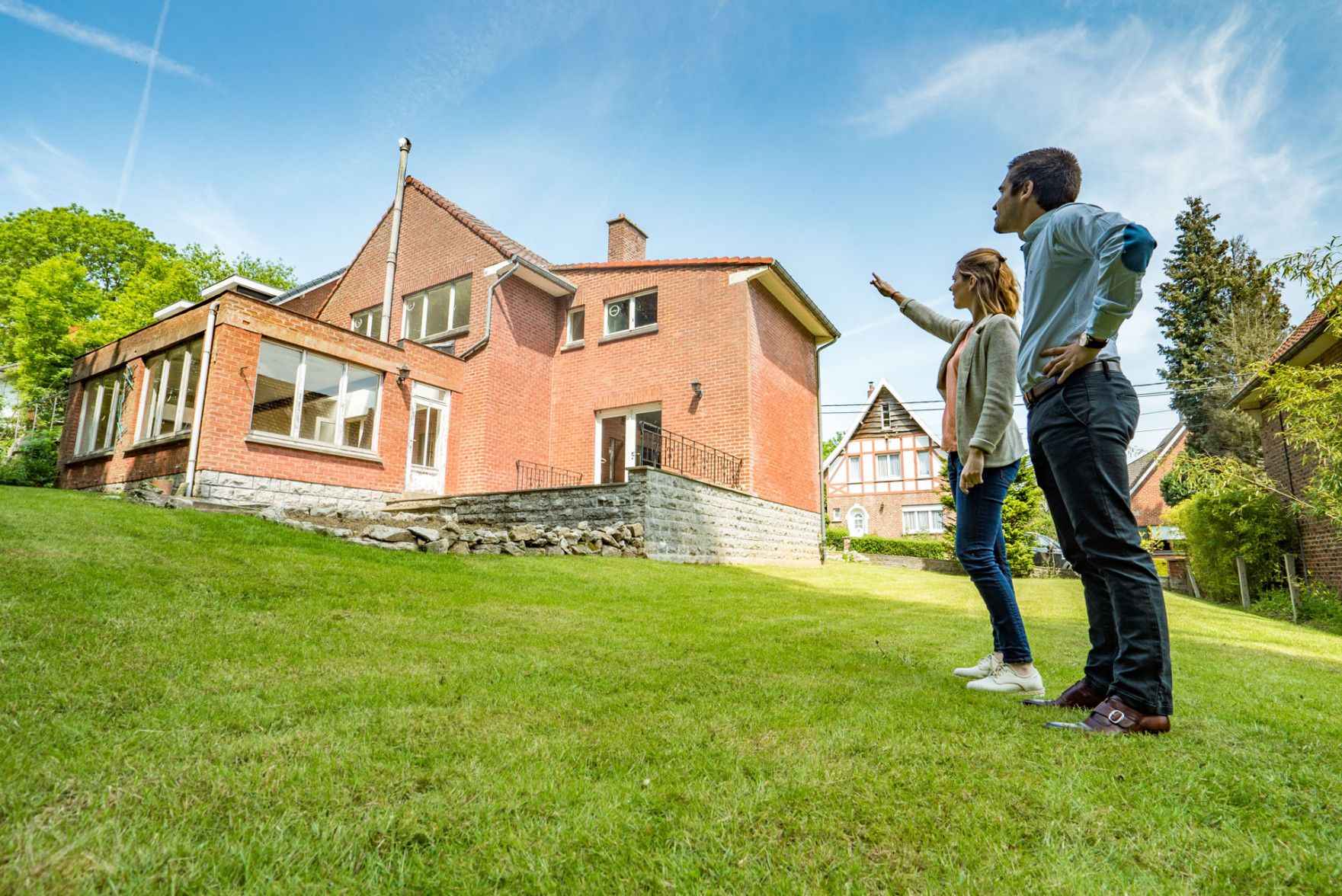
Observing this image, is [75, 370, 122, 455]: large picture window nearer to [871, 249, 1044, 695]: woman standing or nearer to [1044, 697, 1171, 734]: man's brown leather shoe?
[871, 249, 1044, 695]: woman standing

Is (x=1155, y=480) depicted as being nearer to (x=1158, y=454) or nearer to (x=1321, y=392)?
(x=1158, y=454)

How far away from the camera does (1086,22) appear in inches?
275

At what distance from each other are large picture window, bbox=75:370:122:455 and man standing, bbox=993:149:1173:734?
14.4 m

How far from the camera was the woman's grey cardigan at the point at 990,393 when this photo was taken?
8.48ft

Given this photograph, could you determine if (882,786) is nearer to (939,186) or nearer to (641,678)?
(641,678)

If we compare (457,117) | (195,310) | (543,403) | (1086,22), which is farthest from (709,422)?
(195,310)

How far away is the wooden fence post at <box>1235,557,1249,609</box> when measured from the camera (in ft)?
38.1

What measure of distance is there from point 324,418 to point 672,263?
7304 mm

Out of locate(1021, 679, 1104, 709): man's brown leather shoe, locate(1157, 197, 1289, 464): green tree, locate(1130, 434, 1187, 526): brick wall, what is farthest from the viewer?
locate(1130, 434, 1187, 526): brick wall

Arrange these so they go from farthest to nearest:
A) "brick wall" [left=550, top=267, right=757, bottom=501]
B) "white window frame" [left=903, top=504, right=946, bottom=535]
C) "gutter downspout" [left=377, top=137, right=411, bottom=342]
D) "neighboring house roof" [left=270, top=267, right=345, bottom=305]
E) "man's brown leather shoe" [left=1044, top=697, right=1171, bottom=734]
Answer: "white window frame" [left=903, top=504, right=946, bottom=535] < "neighboring house roof" [left=270, top=267, right=345, bottom=305] < "gutter downspout" [left=377, top=137, right=411, bottom=342] < "brick wall" [left=550, top=267, right=757, bottom=501] < "man's brown leather shoe" [left=1044, top=697, right=1171, bottom=734]

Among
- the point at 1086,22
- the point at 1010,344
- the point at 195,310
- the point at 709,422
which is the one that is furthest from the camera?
Answer: the point at 709,422

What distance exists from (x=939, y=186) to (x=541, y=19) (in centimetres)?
591

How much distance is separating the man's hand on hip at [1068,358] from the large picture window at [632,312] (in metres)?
11.4

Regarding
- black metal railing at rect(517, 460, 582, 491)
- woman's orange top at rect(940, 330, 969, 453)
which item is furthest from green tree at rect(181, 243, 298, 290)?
woman's orange top at rect(940, 330, 969, 453)
